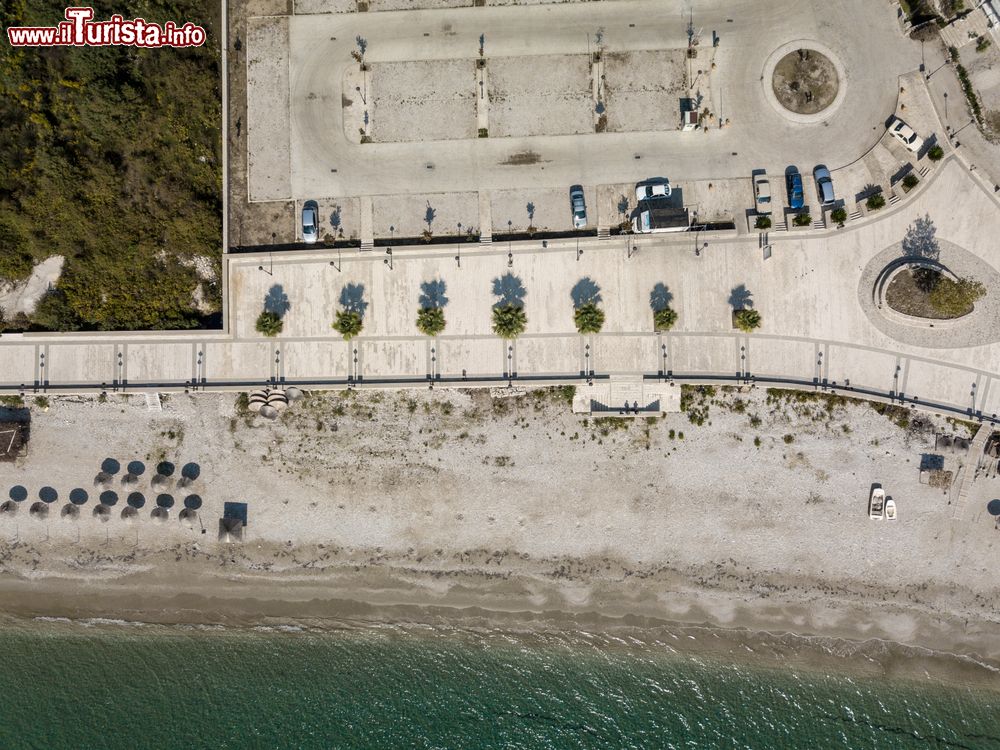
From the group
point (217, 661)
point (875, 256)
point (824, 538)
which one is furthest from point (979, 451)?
point (217, 661)

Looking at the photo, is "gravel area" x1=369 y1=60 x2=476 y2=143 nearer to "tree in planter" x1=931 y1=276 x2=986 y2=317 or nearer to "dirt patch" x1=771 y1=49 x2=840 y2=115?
"dirt patch" x1=771 y1=49 x2=840 y2=115

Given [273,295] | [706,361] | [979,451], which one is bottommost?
[979,451]

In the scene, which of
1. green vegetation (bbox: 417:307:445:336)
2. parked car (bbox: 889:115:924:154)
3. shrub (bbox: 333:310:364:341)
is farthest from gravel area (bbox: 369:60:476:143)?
parked car (bbox: 889:115:924:154)

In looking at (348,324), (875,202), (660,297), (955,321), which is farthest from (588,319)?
(955,321)

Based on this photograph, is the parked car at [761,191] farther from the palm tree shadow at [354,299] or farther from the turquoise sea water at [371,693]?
the turquoise sea water at [371,693]

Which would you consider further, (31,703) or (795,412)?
(31,703)

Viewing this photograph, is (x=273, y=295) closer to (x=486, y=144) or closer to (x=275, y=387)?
(x=275, y=387)
